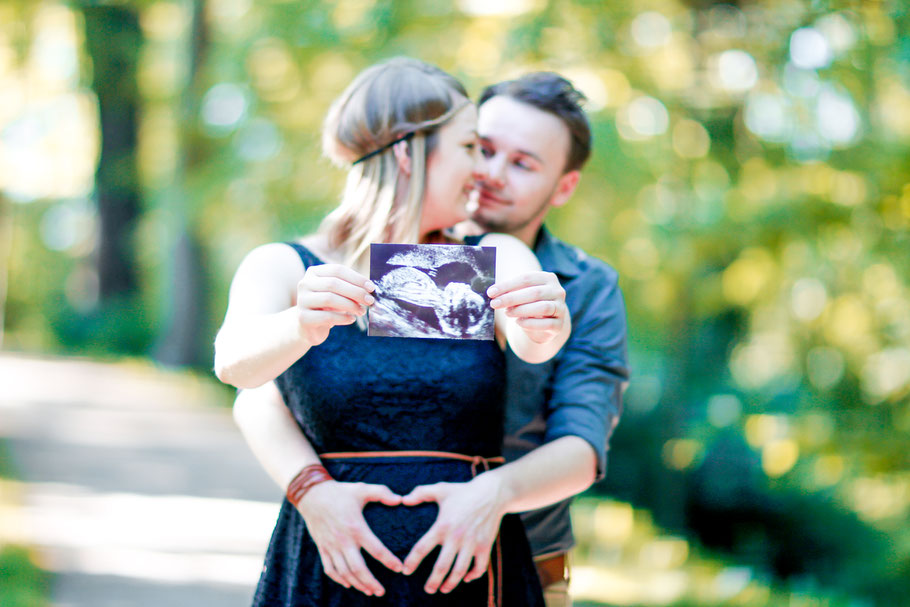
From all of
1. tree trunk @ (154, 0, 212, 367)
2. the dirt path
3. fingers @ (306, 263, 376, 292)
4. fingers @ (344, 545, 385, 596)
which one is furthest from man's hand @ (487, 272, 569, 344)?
tree trunk @ (154, 0, 212, 367)

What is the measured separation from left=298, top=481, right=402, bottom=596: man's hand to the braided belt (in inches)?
3.2

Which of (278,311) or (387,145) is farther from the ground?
(387,145)

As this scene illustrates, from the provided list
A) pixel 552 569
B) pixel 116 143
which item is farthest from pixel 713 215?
pixel 116 143

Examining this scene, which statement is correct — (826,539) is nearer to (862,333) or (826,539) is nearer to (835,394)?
(835,394)

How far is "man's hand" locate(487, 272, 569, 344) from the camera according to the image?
5.63ft

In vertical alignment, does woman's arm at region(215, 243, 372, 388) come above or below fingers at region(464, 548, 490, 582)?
above

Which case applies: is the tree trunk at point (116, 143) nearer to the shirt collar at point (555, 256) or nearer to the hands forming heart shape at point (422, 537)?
the shirt collar at point (555, 256)

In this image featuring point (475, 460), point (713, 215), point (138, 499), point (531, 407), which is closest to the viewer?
point (475, 460)

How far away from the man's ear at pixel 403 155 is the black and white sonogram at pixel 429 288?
33cm

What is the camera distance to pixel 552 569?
8.22ft

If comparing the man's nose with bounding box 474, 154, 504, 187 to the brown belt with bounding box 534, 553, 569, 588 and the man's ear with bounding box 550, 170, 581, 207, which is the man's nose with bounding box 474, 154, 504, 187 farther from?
the brown belt with bounding box 534, 553, 569, 588

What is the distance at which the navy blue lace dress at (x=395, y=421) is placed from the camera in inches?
75.2

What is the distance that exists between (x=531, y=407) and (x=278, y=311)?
800 mm

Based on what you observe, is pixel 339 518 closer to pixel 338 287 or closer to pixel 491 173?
pixel 338 287
